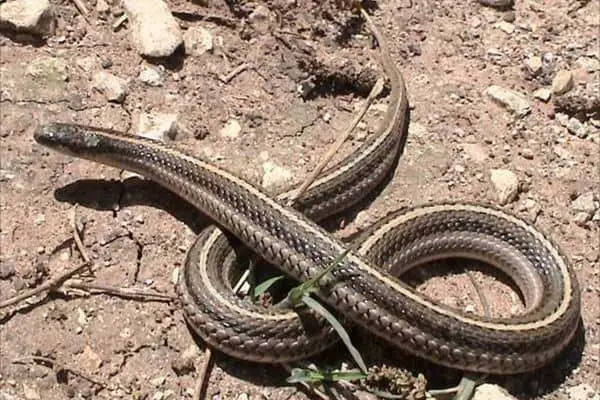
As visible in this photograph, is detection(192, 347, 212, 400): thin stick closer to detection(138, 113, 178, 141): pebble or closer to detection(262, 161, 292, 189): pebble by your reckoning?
detection(262, 161, 292, 189): pebble

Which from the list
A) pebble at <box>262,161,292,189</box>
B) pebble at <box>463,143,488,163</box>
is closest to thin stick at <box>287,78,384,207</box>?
pebble at <box>262,161,292,189</box>

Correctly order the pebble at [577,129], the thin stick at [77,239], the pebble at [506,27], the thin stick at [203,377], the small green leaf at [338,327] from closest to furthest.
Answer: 1. the small green leaf at [338,327]
2. the thin stick at [203,377]
3. the thin stick at [77,239]
4. the pebble at [577,129]
5. the pebble at [506,27]

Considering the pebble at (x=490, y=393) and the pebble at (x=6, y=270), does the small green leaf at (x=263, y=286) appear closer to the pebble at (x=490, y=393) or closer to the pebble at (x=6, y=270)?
the pebble at (x=490, y=393)

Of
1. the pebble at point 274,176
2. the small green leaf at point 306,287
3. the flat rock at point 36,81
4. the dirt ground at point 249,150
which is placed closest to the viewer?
the small green leaf at point 306,287

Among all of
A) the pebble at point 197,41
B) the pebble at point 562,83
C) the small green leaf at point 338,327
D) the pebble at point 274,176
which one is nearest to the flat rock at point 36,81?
the pebble at point 197,41

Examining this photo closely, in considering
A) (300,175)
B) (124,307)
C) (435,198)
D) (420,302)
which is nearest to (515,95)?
(435,198)

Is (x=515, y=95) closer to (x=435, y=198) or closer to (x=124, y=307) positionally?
(x=435, y=198)
